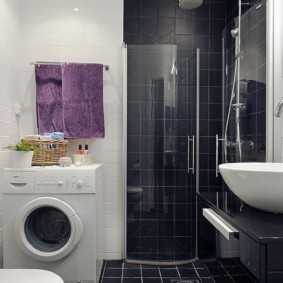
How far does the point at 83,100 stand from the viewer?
237 centimetres

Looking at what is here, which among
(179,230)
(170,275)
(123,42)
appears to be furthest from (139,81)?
(170,275)

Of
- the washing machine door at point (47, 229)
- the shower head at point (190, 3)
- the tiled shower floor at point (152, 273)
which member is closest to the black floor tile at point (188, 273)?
the tiled shower floor at point (152, 273)

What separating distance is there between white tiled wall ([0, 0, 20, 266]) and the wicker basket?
0.73ft

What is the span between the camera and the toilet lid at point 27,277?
1269 millimetres

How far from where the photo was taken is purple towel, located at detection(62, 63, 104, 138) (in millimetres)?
2348

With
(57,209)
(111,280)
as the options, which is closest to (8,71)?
(57,209)

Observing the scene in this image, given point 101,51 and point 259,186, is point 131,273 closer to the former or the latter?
point 259,186

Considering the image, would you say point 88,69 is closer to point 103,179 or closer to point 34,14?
point 34,14

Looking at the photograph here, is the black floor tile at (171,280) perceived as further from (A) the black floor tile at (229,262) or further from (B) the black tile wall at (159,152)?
(A) the black floor tile at (229,262)

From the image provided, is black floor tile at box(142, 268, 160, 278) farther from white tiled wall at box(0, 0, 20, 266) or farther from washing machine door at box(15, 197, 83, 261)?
white tiled wall at box(0, 0, 20, 266)

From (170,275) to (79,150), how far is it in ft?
4.23

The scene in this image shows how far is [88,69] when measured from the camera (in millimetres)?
2379

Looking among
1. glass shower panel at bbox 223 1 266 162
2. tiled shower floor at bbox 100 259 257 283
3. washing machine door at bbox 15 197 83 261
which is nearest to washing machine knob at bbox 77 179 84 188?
washing machine door at bbox 15 197 83 261

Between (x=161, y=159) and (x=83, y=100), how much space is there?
0.87 m
